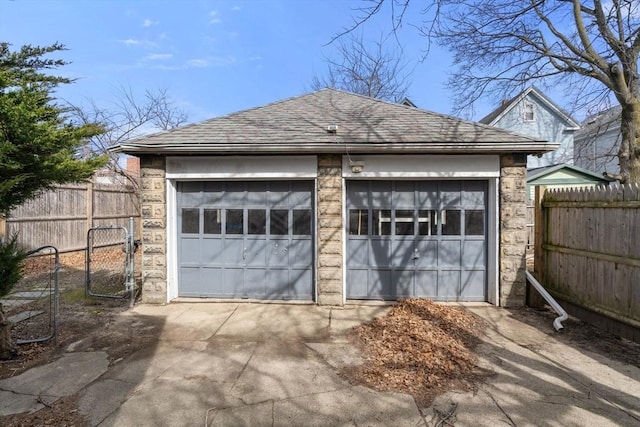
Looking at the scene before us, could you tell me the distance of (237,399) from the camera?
3.67 m

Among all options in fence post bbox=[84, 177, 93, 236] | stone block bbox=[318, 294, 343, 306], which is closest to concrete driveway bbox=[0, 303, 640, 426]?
stone block bbox=[318, 294, 343, 306]

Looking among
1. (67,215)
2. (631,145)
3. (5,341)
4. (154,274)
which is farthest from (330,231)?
(67,215)

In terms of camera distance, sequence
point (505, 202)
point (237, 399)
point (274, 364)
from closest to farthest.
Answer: point (237, 399)
point (274, 364)
point (505, 202)

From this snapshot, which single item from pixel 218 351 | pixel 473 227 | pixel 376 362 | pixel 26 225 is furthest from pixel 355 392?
pixel 26 225

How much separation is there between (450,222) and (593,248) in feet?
7.26

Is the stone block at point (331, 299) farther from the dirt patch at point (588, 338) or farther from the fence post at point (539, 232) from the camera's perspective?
the fence post at point (539, 232)

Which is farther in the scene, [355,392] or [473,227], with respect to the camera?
[473,227]

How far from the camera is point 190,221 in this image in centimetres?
734

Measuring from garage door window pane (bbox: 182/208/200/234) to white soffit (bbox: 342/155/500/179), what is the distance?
3001mm

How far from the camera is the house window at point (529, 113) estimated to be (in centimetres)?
2262

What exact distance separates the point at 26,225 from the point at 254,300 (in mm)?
7508

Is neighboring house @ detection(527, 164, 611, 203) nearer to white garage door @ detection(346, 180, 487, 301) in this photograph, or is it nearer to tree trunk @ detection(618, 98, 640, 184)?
tree trunk @ detection(618, 98, 640, 184)

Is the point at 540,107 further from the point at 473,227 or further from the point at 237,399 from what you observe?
the point at 237,399

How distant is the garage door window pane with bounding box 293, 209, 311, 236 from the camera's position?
7148 mm
